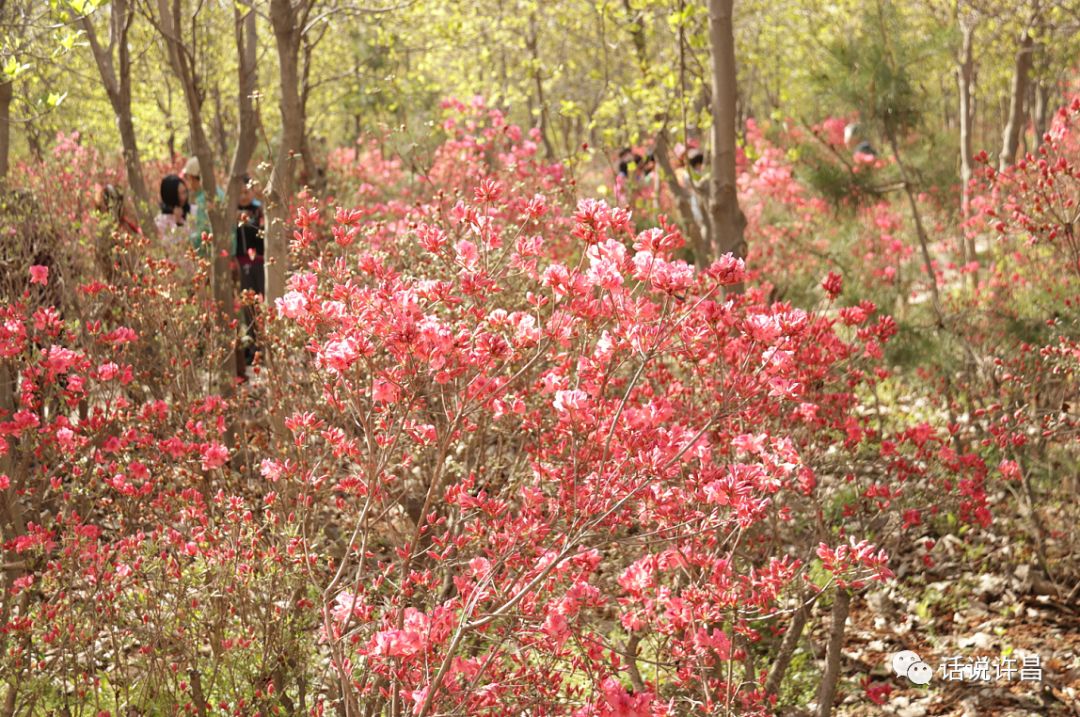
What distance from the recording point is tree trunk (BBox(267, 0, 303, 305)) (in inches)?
204

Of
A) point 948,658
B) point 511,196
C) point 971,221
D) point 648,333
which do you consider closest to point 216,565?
point 648,333

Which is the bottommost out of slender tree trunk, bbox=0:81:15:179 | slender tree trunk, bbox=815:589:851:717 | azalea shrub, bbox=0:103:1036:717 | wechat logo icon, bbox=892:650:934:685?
wechat logo icon, bbox=892:650:934:685

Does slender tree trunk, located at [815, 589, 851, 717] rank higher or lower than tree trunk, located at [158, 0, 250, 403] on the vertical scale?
lower

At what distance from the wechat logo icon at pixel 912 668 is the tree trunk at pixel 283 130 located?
346 centimetres

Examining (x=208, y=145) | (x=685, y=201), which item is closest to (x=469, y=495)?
(x=208, y=145)

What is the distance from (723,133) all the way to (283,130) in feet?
7.99

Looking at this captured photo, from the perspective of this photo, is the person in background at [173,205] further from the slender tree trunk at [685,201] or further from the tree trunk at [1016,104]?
the tree trunk at [1016,104]

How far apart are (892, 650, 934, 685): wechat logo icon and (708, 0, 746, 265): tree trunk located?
224cm

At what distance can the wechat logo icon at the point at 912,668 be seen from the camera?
167 inches

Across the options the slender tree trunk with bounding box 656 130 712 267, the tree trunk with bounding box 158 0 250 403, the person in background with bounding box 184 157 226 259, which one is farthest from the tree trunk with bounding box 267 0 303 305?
the slender tree trunk with bounding box 656 130 712 267

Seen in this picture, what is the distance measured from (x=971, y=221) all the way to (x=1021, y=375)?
392 centimetres

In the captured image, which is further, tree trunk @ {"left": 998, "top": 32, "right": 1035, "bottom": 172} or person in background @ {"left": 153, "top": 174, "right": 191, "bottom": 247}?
tree trunk @ {"left": 998, "top": 32, "right": 1035, "bottom": 172}

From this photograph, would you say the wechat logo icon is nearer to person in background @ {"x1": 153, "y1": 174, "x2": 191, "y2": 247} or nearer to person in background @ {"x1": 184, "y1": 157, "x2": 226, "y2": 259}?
person in background @ {"x1": 184, "y1": 157, "x2": 226, "y2": 259}

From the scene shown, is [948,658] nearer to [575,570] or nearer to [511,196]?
[575,570]
